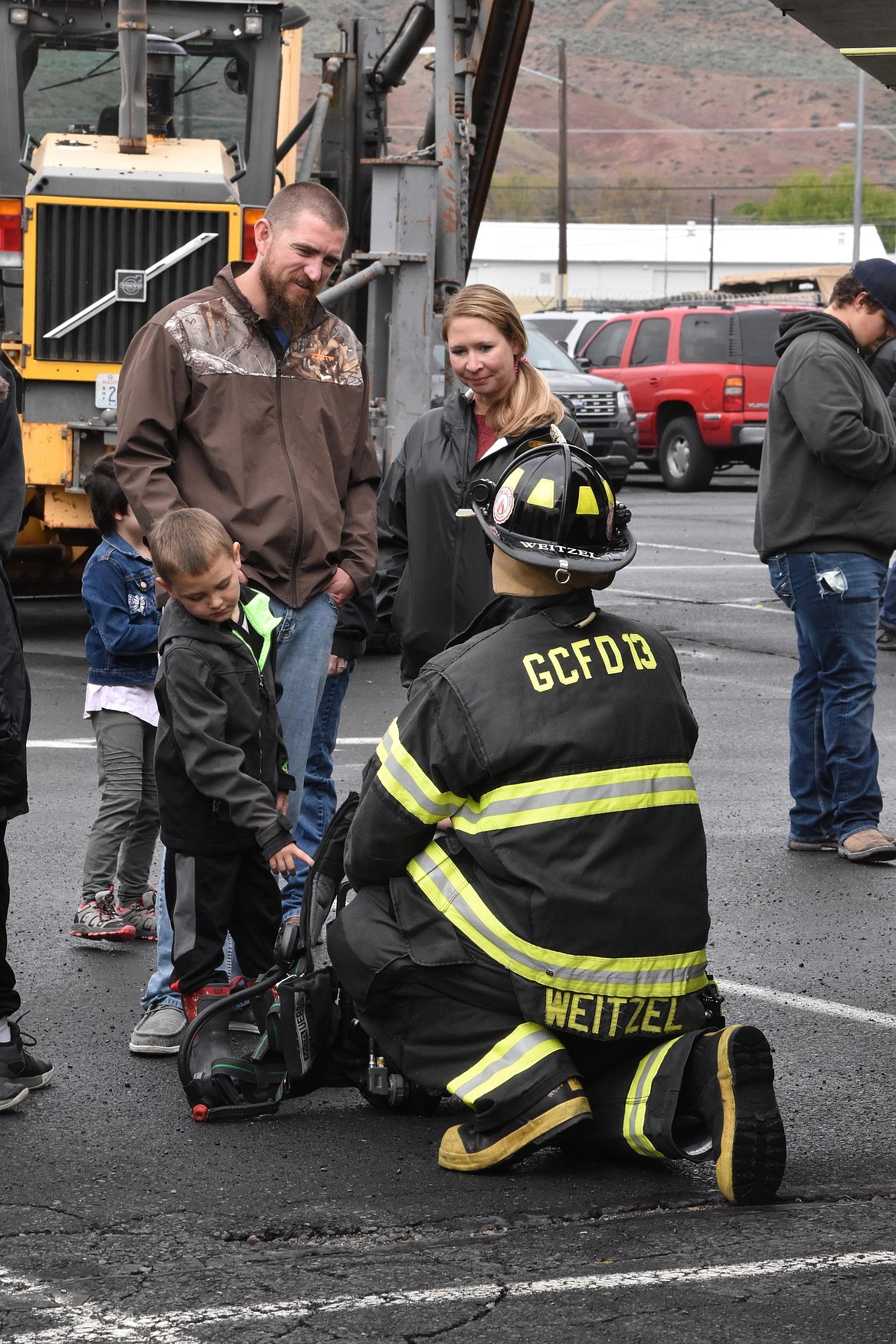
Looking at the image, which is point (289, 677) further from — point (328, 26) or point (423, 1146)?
point (328, 26)

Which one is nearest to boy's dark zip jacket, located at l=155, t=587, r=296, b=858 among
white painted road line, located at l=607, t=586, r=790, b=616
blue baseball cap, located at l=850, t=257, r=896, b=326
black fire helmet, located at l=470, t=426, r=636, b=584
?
black fire helmet, located at l=470, t=426, r=636, b=584

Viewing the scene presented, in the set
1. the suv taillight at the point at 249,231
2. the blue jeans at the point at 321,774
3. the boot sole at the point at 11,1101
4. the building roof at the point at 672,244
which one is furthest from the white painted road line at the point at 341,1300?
the building roof at the point at 672,244

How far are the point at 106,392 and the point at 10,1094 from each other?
24.1ft

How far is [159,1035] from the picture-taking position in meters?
5.06

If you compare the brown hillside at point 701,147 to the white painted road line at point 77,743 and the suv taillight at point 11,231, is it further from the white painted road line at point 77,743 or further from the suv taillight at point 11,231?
the white painted road line at point 77,743

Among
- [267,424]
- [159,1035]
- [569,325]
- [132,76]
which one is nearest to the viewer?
[159,1035]

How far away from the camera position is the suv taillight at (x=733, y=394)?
23.3 meters

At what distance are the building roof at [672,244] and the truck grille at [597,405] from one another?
67.3 metres

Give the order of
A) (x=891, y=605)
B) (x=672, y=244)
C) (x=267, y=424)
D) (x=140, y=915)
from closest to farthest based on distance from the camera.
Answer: (x=267, y=424)
(x=140, y=915)
(x=891, y=605)
(x=672, y=244)

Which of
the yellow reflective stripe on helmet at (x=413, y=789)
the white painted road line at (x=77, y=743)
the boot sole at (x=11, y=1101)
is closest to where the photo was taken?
the yellow reflective stripe on helmet at (x=413, y=789)

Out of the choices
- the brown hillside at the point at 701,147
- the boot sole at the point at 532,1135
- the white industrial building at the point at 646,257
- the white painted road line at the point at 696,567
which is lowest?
the boot sole at the point at 532,1135

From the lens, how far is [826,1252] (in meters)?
3.80

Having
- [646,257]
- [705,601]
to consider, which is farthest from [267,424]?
[646,257]

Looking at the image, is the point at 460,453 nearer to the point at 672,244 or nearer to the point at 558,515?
the point at 558,515
